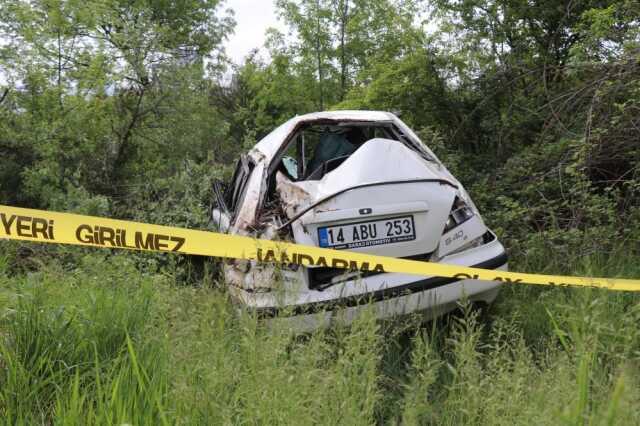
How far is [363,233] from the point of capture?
3.15m

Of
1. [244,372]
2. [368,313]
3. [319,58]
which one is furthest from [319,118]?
[319,58]

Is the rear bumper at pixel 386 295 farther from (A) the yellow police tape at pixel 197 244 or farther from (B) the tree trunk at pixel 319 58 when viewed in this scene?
(B) the tree trunk at pixel 319 58

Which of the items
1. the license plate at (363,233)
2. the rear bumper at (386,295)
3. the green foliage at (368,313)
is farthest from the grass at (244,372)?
the license plate at (363,233)

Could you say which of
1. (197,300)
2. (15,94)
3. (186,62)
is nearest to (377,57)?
(186,62)

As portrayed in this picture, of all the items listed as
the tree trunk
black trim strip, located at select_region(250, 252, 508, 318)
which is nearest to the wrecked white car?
black trim strip, located at select_region(250, 252, 508, 318)

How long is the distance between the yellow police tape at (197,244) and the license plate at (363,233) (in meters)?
0.14

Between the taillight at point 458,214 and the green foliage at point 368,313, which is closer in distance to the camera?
the green foliage at point 368,313

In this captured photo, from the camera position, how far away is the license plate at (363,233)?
3.14 meters

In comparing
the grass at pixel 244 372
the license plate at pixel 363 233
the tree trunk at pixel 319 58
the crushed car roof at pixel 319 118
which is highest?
the tree trunk at pixel 319 58

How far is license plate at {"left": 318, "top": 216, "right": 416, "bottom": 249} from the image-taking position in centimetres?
314

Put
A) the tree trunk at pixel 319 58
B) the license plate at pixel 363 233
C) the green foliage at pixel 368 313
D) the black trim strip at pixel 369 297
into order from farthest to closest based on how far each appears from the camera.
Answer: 1. the tree trunk at pixel 319 58
2. the license plate at pixel 363 233
3. the black trim strip at pixel 369 297
4. the green foliage at pixel 368 313

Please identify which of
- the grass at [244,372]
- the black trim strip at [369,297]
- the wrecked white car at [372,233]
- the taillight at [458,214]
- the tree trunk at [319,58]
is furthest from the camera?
the tree trunk at [319,58]

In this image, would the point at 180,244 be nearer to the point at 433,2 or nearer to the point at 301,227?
the point at 301,227

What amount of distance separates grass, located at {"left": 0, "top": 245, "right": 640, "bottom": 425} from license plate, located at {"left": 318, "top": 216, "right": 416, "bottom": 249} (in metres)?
0.53
